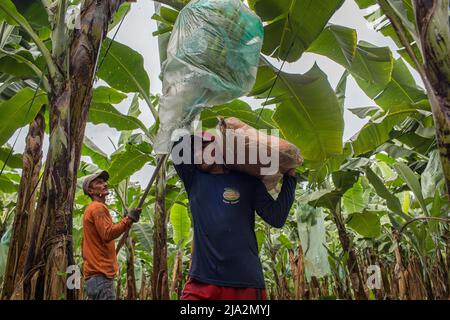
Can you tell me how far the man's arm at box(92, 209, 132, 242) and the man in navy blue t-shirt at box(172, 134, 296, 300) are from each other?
0.84 metres

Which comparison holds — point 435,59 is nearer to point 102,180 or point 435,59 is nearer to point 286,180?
point 286,180

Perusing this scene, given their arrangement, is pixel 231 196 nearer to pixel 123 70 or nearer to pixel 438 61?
pixel 438 61

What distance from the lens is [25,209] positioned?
2236 millimetres

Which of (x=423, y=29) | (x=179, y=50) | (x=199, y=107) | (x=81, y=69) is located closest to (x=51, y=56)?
(x=81, y=69)

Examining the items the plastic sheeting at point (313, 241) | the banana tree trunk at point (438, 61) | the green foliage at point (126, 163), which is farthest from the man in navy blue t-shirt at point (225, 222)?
the green foliage at point (126, 163)

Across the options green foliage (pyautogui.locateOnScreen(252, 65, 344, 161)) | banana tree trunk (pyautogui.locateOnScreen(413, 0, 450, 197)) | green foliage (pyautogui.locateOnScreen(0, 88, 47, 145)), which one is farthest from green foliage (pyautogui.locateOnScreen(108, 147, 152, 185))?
banana tree trunk (pyautogui.locateOnScreen(413, 0, 450, 197))

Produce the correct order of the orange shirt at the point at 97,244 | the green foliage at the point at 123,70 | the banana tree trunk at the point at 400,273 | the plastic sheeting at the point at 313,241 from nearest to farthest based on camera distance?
the orange shirt at the point at 97,244 → the green foliage at the point at 123,70 → the banana tree trunk at the point at 400,273 → the plastic sheeting at the point at 313,241

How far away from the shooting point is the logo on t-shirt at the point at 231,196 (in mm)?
1612

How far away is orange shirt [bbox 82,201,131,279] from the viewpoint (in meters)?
2.55

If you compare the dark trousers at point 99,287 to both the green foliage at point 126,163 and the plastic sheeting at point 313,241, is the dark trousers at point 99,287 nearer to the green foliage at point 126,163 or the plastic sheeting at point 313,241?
the green foliage at point 126,163

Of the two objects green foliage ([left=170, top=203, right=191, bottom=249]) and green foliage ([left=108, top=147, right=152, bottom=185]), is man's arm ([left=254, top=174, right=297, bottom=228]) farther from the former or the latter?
green foliage ([left=170, top=203, right=191, bottom=249])

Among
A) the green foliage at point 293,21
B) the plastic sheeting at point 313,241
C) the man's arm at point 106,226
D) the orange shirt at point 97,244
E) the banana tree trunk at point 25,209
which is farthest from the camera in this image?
the plastic sheeting at point 313,241

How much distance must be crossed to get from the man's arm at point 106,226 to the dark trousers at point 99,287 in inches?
11.5

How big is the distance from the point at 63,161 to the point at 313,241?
2.82 meters
